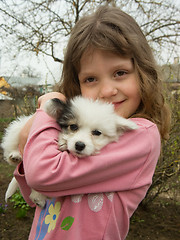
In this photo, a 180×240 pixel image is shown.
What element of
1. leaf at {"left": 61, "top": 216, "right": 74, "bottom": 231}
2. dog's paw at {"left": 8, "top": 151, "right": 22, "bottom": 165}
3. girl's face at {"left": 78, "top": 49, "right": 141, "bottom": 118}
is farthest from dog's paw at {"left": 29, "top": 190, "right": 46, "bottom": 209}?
girl's face at {"left": 78, "top": 49, "right": 141, "bottom": 118}

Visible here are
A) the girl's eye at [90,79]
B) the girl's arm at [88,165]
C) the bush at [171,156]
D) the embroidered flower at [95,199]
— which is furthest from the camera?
the bush at [171,156]

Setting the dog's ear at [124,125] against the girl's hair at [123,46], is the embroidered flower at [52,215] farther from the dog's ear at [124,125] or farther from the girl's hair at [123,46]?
the girl's hair at [123,46]

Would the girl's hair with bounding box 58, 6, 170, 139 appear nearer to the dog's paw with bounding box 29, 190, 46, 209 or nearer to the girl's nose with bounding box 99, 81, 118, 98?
the girl's nose with bounding box 99, 81, 118, 98

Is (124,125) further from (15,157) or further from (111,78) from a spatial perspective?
(15,157)

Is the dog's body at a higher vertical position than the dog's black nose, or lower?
higher

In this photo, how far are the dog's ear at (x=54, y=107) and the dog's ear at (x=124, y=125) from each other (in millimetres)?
477

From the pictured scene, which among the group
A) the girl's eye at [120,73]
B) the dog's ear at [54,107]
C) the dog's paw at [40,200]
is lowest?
the dog's paw at [40,200]

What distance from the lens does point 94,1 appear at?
20.4 feet

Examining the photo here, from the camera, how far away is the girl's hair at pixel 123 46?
1846mm

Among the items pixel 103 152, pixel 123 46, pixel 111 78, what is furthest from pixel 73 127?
pixel 123 46

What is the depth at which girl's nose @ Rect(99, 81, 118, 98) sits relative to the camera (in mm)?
1872

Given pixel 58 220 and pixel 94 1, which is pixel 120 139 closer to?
pixel 58 220

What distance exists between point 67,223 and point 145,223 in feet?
13.4

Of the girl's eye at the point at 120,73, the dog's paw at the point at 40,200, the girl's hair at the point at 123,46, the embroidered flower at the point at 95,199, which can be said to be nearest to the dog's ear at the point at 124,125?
the girl's hair at the point at 123,46
